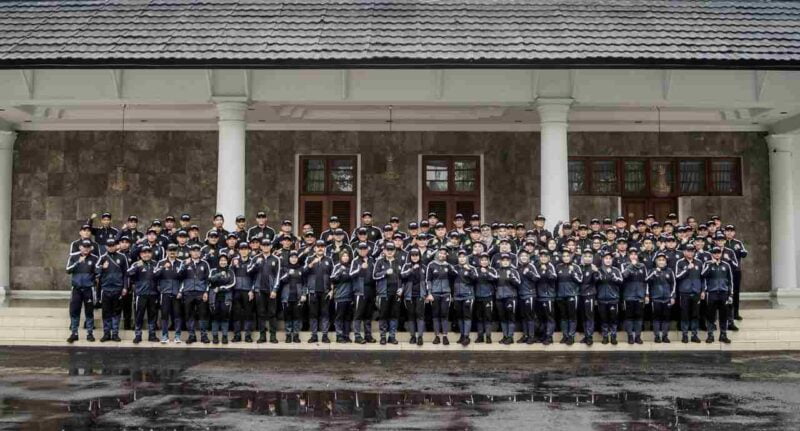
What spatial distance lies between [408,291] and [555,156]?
13.7 feet

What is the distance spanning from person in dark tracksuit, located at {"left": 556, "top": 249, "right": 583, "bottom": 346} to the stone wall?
18.5 feet

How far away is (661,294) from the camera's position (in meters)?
13.8

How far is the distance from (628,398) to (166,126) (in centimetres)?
1417

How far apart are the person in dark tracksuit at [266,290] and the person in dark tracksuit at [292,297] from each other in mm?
126

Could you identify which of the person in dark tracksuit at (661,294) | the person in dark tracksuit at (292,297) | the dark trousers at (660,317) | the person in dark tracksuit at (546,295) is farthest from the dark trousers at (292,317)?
the dark trousers at (660,317)

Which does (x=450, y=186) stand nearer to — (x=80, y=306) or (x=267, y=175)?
(x=267, y=175)

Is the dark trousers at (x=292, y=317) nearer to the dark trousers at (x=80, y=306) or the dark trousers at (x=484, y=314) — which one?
the dark trousers at (x=484, y=314)

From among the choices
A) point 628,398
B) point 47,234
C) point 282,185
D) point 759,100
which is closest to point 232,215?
point 282,185

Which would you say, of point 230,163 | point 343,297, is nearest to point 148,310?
point 230,163

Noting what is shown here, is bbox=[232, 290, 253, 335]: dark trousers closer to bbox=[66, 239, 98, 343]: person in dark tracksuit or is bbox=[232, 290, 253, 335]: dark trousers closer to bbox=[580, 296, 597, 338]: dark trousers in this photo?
bbox=[66, 239, 98, 343]: person in dark tracksuit

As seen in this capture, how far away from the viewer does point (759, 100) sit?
1578 cm

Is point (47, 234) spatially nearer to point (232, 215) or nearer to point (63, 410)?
point (232, 215)

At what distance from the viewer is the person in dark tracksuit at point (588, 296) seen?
44.9 ft

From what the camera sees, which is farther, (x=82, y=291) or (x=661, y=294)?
(x=82, y=291)
